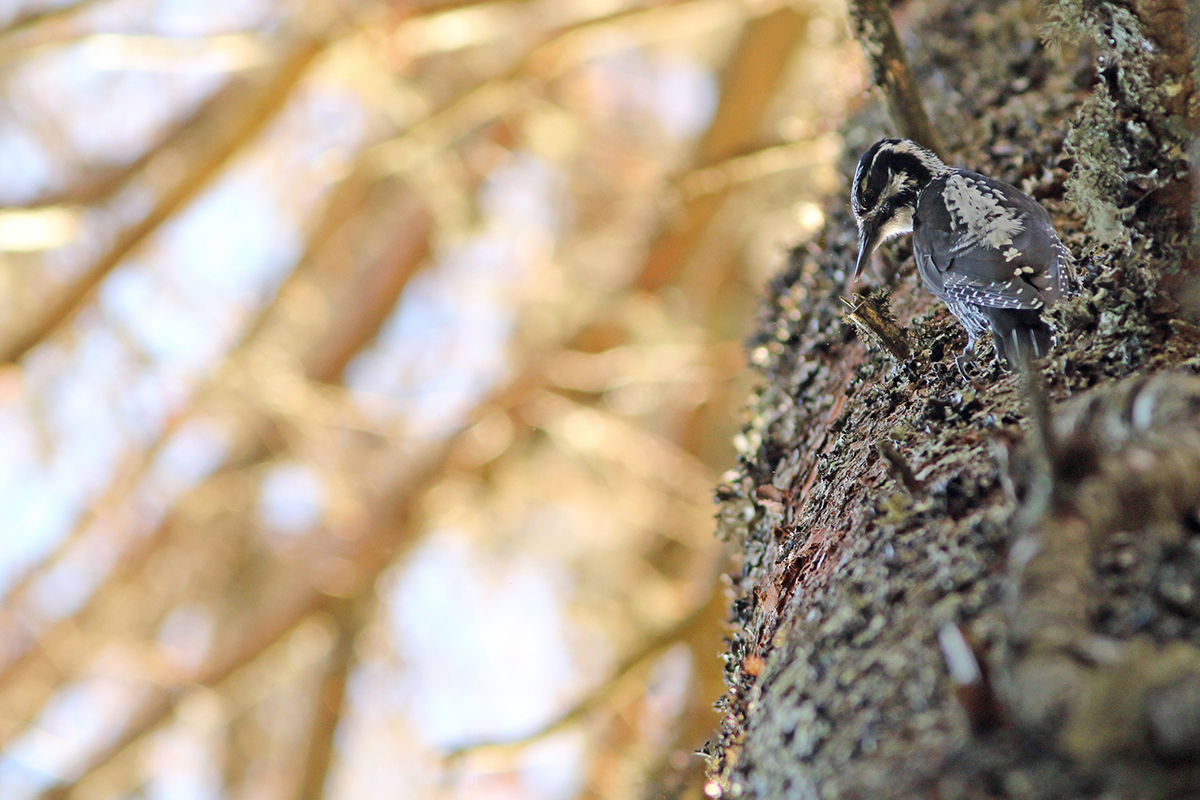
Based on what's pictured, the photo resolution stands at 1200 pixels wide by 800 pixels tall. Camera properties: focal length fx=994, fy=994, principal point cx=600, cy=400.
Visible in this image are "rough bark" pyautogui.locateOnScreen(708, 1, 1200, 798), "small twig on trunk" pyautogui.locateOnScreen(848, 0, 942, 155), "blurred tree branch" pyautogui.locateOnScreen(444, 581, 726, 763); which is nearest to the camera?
"rough bark" pyautogui.locateOnScreen(708, 1, 1200, 798)

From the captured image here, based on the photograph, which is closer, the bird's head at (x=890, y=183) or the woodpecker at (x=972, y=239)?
the woodpecker at (x=972, y=239)

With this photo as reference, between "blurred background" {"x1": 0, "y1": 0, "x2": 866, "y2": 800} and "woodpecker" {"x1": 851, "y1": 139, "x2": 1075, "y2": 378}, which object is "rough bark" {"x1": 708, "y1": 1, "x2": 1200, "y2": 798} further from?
"blurred background" {"x1": 0, "y1": 0, "x2": 866, "y2": 800}

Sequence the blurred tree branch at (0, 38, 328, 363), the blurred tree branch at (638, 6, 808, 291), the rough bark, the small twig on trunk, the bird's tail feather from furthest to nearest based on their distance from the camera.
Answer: the blurred tree branch at (638, 6, 808, 291)
the blurred tree branch at (0, 38, 328, 363)
the small twig on trunk
the bird's tail feather
the rough bark

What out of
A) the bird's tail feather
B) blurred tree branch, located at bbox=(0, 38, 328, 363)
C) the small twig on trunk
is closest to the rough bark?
the bird's tail feather

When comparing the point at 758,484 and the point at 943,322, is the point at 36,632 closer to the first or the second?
the point at 758,484

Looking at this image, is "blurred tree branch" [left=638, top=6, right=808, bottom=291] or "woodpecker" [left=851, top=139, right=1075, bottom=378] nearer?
"woodpecker" [left=851, top=139, right=1075, bottom=378]

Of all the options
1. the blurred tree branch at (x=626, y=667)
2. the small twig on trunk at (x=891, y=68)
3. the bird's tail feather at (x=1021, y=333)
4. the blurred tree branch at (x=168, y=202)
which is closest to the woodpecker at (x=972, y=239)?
the bird's tail feather at (x=1021, y=333)

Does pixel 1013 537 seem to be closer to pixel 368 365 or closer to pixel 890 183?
pixel 890 183

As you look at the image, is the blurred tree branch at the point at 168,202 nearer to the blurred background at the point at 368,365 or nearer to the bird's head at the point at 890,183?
the blurred background at the point at 368,365
